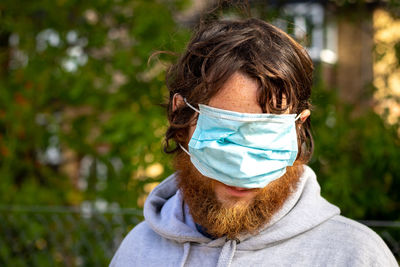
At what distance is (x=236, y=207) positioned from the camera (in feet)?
5.70

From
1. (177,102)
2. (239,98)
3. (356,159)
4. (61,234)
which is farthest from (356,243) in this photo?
(61,234)

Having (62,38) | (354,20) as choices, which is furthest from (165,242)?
(62,38)

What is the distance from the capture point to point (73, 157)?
563cm

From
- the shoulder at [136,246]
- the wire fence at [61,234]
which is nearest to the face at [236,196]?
the shoulder at [136,246]

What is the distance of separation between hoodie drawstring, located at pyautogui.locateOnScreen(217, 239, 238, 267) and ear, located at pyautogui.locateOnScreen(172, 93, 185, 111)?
0.56 metres

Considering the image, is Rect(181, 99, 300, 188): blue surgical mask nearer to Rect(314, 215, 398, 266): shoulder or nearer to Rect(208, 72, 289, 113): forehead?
Rect(208, 72, 289, 113): forehead

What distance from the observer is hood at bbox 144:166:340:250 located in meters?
1.73

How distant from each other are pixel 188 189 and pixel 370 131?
222cm

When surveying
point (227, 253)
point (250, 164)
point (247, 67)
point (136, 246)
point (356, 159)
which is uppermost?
point (247, 67)

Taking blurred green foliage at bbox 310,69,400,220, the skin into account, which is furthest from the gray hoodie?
blurred green foliage at bbox 310,69,400,220

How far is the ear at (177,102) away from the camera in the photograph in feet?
6.23

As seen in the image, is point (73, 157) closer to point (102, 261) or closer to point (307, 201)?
point (102, 261)

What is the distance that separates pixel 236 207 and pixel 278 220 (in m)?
0.17

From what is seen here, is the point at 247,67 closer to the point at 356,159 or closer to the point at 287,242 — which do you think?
the point at 287,242
